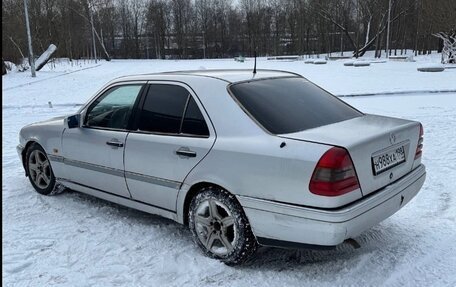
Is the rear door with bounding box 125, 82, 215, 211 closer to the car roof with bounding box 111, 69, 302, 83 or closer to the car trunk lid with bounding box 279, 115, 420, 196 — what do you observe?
the car roof with bounding box 111, 69, 302, 83

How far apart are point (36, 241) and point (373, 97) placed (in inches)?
494

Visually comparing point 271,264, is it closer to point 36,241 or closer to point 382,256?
point 382,256

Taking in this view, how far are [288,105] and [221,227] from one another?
1.17 metres

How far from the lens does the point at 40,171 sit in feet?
18.0

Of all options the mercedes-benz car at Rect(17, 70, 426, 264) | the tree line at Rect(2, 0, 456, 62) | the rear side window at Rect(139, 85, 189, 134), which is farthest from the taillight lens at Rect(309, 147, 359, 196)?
the tree line at Rect(2, 0, 456, 62)

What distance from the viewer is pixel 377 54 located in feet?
194

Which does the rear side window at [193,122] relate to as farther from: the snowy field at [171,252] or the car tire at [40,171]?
the car tire at [40,171]

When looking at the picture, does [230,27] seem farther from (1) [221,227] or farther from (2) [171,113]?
(1) [221,227]

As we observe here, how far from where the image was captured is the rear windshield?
138 inches

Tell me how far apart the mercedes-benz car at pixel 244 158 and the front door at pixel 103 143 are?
0.01 meters

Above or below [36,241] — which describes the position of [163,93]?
above

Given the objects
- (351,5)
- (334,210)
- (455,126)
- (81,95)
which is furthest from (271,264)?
(351,5)

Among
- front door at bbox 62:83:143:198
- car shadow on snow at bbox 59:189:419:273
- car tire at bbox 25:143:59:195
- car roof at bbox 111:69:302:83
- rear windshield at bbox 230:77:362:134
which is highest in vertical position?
car roof at bbox 111:69:302:83

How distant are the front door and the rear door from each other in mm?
176
